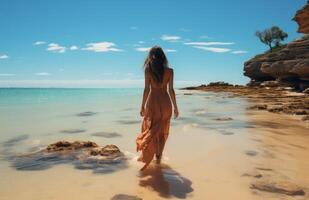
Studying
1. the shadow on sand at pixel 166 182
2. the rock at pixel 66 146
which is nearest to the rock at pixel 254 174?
the shadow on sand at pixel 166 182

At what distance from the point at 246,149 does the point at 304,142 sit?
1.68m

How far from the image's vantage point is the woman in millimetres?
5629

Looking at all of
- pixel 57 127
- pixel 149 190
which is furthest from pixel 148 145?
pixel 57 127

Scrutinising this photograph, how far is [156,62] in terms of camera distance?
563 centimetres

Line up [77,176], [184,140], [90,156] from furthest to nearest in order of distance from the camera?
[184,140] → [90,156] → [77,176]

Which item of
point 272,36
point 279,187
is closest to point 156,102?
point 279,187

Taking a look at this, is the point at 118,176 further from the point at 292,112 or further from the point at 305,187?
the point at 292,112

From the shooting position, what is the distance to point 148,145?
5.51 metres

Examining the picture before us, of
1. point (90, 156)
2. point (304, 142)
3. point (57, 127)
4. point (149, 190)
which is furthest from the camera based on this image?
point (57, 127)

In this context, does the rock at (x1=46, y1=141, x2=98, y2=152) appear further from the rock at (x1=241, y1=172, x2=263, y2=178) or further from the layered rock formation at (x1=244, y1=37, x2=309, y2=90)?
the layered rock formation at (x1=244, y1=37, x2=309, y2=90)

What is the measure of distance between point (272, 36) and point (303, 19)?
57556 mm

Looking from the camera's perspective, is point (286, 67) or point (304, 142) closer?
point (304, 142)

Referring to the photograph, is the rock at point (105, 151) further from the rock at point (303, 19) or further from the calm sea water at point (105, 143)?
the rock at point (303, 19)

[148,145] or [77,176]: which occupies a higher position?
[148,145]
